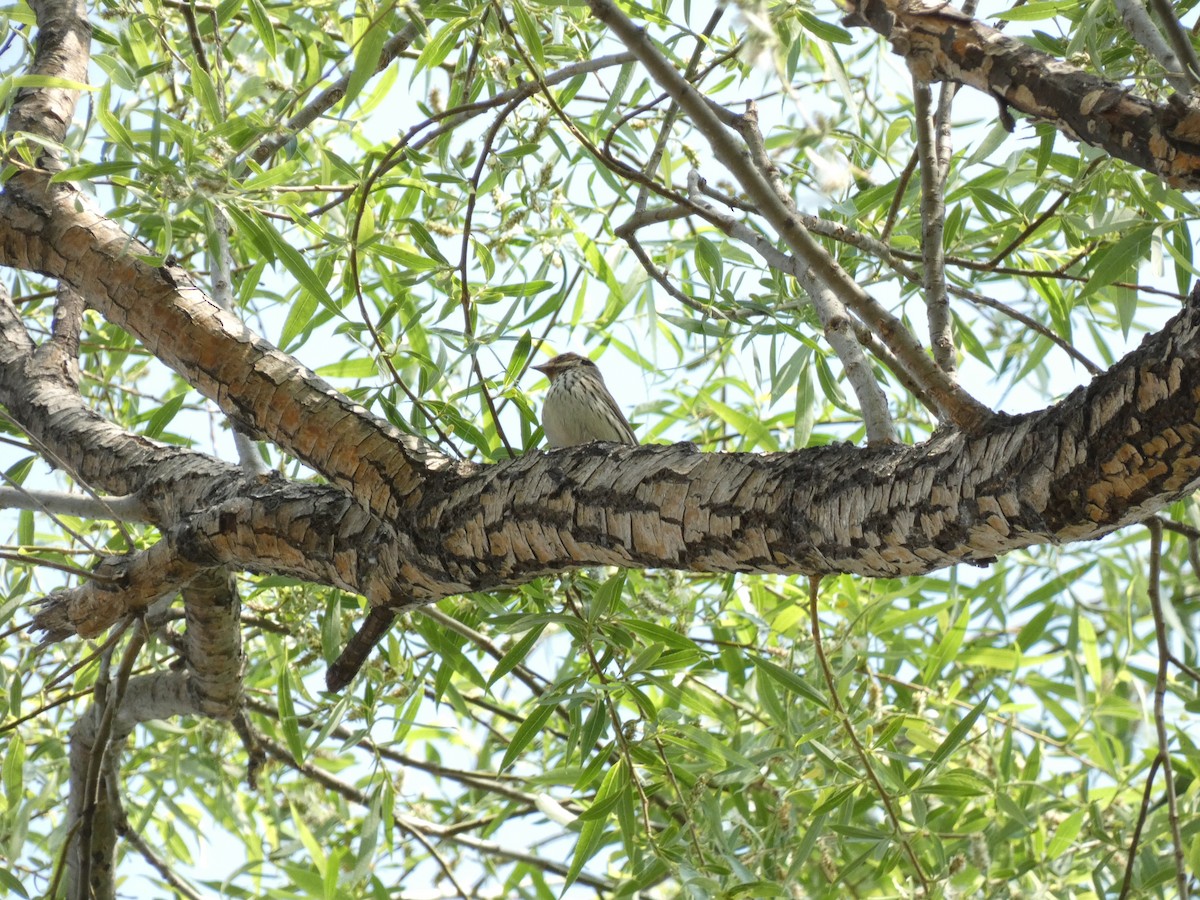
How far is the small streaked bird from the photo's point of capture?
335 cm

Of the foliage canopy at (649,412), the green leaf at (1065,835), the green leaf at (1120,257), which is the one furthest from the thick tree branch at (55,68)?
the green leaf at (1065,835)

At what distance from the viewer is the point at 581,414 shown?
11.0ft

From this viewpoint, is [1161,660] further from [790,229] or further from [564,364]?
[564,364]

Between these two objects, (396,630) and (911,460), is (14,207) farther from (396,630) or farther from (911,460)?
(911,460)

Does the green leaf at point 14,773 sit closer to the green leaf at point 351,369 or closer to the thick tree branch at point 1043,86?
the green leaf at point 351,369

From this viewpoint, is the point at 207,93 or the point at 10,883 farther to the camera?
the point at 10,883

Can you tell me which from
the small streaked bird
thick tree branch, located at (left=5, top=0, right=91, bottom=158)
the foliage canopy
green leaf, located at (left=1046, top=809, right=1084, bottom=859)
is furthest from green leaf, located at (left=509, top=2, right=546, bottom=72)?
green leaf, located at (left=1046, top=809, right=1084, bottom=859)

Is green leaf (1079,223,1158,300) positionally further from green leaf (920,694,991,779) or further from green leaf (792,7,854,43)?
green leaf (920,694,991,779)

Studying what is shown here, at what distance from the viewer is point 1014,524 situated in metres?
1.22

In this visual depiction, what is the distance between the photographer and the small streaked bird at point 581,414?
335 centimetres

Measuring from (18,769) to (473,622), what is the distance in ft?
3.63

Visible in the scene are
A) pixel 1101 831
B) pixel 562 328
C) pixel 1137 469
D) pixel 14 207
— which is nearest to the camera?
pixel 1137 469

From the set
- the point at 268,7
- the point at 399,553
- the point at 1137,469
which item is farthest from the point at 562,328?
the point at 1137,469

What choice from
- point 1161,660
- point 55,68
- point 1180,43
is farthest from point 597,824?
point 55,68
